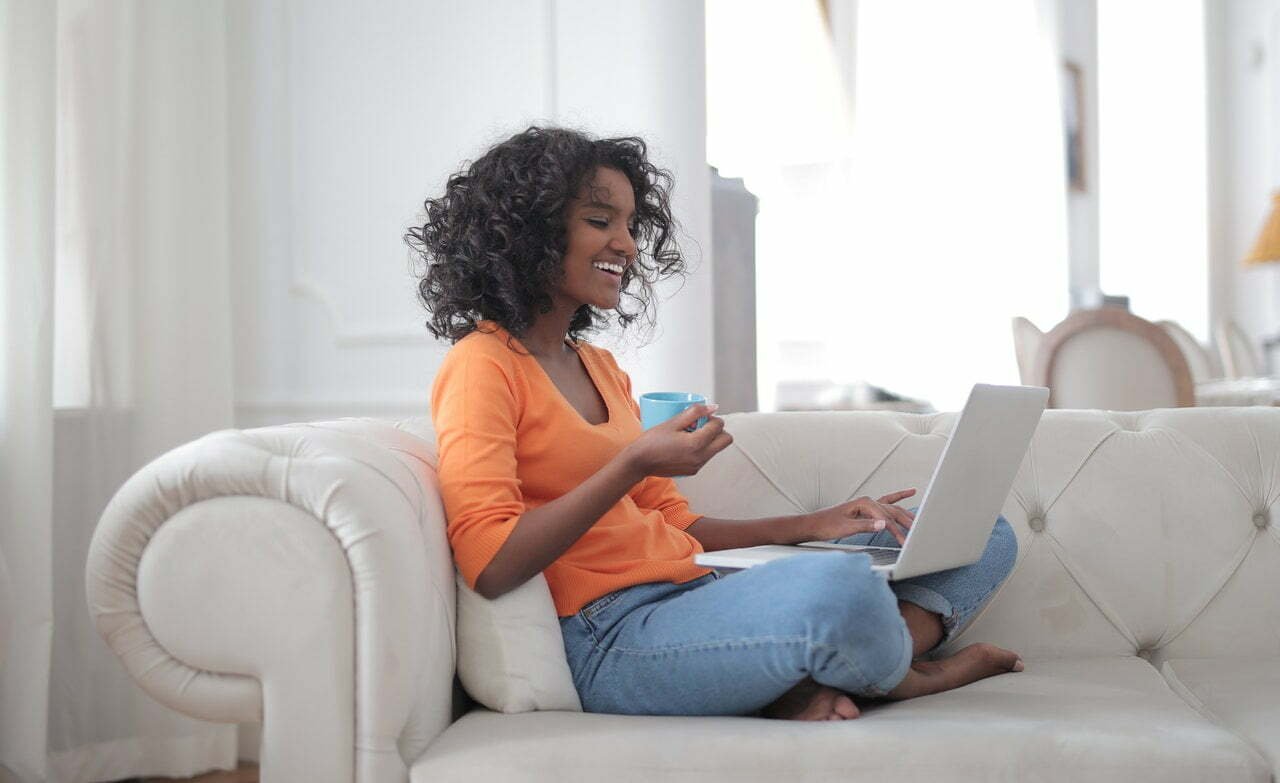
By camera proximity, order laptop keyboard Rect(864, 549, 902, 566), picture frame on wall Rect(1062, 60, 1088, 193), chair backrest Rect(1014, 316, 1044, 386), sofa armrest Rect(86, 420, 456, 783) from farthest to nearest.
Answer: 1. picture frame on wall Rect(1062, 60, 1088, 193)
2. chair backrest Rect(1014, 316, 1044, 386)
3. laptop keyboard Rect(864, 549, 902, 566)
4. sofa armrest Rect(86, 420, 456, 783)

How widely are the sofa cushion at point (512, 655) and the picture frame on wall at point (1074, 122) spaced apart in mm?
5120

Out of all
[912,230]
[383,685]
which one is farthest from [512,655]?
[912,230]

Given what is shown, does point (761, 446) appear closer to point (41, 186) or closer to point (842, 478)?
point (842, 478)

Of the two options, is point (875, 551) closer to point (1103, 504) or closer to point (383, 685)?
point (1103, 504)

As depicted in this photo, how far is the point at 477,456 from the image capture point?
1.24 m

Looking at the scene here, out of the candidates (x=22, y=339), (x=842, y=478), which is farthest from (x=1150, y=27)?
(x=22, y=339)

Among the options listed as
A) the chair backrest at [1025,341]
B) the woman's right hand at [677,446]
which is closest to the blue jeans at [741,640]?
the woman's right hand at [677,446]

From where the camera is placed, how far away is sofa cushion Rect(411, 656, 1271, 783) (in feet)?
3.49

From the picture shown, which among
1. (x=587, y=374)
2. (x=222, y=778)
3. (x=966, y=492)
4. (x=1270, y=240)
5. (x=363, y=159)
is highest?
(x=1270, y=240)

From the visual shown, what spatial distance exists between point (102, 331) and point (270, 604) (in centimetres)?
121

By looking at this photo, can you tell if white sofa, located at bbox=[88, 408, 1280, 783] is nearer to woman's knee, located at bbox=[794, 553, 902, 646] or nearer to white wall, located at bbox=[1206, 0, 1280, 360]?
woman's knee, located at bbox=[794, 553, 902, 646]

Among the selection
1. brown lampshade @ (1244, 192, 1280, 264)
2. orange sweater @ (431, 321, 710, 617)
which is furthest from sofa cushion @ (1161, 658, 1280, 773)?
brown lampshade @ (1244, 192, 1280, 264)

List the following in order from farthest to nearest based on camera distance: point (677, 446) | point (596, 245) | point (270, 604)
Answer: point (596, 245) → point (677, 446) → point (270, 604)

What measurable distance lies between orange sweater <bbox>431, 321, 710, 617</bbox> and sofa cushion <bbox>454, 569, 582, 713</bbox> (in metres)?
0.04
